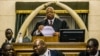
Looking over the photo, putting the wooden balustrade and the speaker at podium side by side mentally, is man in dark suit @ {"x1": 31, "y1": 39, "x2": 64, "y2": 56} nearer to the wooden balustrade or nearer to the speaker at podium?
the wooden balustrade

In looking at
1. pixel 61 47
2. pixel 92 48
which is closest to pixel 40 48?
pixel 61 47

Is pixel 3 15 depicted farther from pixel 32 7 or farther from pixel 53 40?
pixel 53 40

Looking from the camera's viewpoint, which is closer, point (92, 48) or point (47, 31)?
point (92, 48)

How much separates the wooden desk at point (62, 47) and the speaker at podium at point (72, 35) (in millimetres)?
128

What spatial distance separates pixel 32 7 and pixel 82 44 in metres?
4.71

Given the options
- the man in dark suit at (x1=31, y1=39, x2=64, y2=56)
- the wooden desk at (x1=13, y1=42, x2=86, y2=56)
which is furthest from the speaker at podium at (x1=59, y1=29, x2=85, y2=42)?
the man in dark suit at (x1=31, y1=39, x2=64, y2=56)

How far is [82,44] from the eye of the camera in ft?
15.6

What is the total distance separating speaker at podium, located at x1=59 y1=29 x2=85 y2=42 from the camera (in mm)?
4865

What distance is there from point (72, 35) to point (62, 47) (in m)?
0.26

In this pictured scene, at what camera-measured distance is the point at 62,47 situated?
482 centimetres

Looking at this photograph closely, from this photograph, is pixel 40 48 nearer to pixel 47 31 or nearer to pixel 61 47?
pixel 61 47

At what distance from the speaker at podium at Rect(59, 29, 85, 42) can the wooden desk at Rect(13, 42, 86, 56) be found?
128mm

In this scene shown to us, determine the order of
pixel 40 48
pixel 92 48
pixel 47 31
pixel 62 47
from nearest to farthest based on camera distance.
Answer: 1. pixel 40 48
2. pixel 92 48
3. pixel 62 47
4. pixel 47 31

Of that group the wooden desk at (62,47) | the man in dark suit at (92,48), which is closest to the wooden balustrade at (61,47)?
the wooden desk at (62,47)
